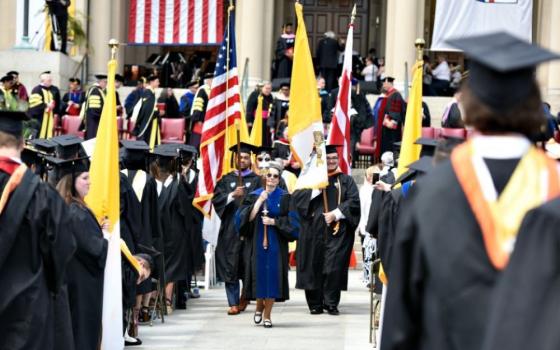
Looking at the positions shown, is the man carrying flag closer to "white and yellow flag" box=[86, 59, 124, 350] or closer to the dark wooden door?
"white and yellow flag" box=[86, 59, 124, 350]

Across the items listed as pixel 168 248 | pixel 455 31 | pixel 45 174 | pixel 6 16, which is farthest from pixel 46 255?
pixel 6 16

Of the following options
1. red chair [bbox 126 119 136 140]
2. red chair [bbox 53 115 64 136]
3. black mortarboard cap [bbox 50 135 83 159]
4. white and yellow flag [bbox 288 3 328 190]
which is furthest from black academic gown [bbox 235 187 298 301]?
red chair [bbox 53 115 64 136]

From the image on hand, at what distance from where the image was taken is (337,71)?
31.1 meters

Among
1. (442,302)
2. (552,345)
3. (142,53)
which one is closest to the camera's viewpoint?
(552,345)

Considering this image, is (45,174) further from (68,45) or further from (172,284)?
(68,45)

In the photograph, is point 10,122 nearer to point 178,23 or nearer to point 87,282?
point 87,282

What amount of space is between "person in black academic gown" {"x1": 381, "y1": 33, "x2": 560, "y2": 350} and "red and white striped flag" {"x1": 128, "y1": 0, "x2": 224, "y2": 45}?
28.6 metres

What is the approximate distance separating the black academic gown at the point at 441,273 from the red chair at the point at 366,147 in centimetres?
2216

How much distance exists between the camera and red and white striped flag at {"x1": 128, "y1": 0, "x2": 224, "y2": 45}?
33.0 meters

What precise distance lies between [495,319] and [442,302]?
0.36 meters

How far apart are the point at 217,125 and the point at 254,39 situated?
1447 cm

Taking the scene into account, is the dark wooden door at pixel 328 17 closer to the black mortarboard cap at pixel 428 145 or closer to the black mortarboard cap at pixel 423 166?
the black mortarboard cap at pixel 428 145

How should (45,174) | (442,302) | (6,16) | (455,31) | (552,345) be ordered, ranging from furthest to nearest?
1. (6,16)
2. (455,31)
3. (45,174)
4. (442,302)
5. (552,345)

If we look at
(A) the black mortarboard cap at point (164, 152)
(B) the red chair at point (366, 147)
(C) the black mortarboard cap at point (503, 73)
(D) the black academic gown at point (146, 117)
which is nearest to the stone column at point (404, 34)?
(B) the red chair at point (366, 147)
